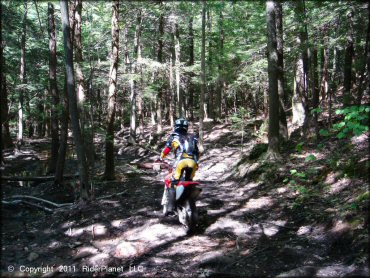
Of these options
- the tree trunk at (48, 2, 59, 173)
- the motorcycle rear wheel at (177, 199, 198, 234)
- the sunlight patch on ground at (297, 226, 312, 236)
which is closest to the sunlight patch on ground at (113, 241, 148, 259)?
the motorcycle rear wheel at (177, 199, 198, 234)

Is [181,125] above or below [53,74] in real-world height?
below

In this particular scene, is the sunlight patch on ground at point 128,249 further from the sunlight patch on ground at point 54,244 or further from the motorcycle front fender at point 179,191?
the sunlight patch on ground at point 54,244

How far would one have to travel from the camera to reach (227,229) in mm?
7113

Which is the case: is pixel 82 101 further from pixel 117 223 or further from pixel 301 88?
pixel 301 88

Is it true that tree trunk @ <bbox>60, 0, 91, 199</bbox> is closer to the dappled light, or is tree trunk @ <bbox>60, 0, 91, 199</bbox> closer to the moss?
the dappled light

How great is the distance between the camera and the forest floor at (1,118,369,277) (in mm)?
5184

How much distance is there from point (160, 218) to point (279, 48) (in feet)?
30.3

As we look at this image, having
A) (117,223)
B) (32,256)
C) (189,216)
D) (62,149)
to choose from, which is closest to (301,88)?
(189,216)

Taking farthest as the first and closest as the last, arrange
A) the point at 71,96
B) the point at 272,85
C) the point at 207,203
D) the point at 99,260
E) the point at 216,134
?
the point at 216,134, the point at 272,85, the point at 207,203, the point at 71,96, the point at 99,260

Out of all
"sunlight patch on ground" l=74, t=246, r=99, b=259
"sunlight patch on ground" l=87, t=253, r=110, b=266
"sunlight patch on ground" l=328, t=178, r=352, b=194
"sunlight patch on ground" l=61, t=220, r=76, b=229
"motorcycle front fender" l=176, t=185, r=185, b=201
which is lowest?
"sunlight patch on ground" l=74, t=246, r=99, b=259

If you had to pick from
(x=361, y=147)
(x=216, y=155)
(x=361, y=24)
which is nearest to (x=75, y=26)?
(x=361, y=24)

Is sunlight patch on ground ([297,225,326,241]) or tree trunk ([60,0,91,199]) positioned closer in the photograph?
sunlight patch on ground ([297,225,326,241])

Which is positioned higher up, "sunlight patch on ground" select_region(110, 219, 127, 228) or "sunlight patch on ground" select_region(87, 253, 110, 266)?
"sunlight patch on ground" select_region(110, 219, 127, 228)

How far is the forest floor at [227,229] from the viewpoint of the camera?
17.0ft
